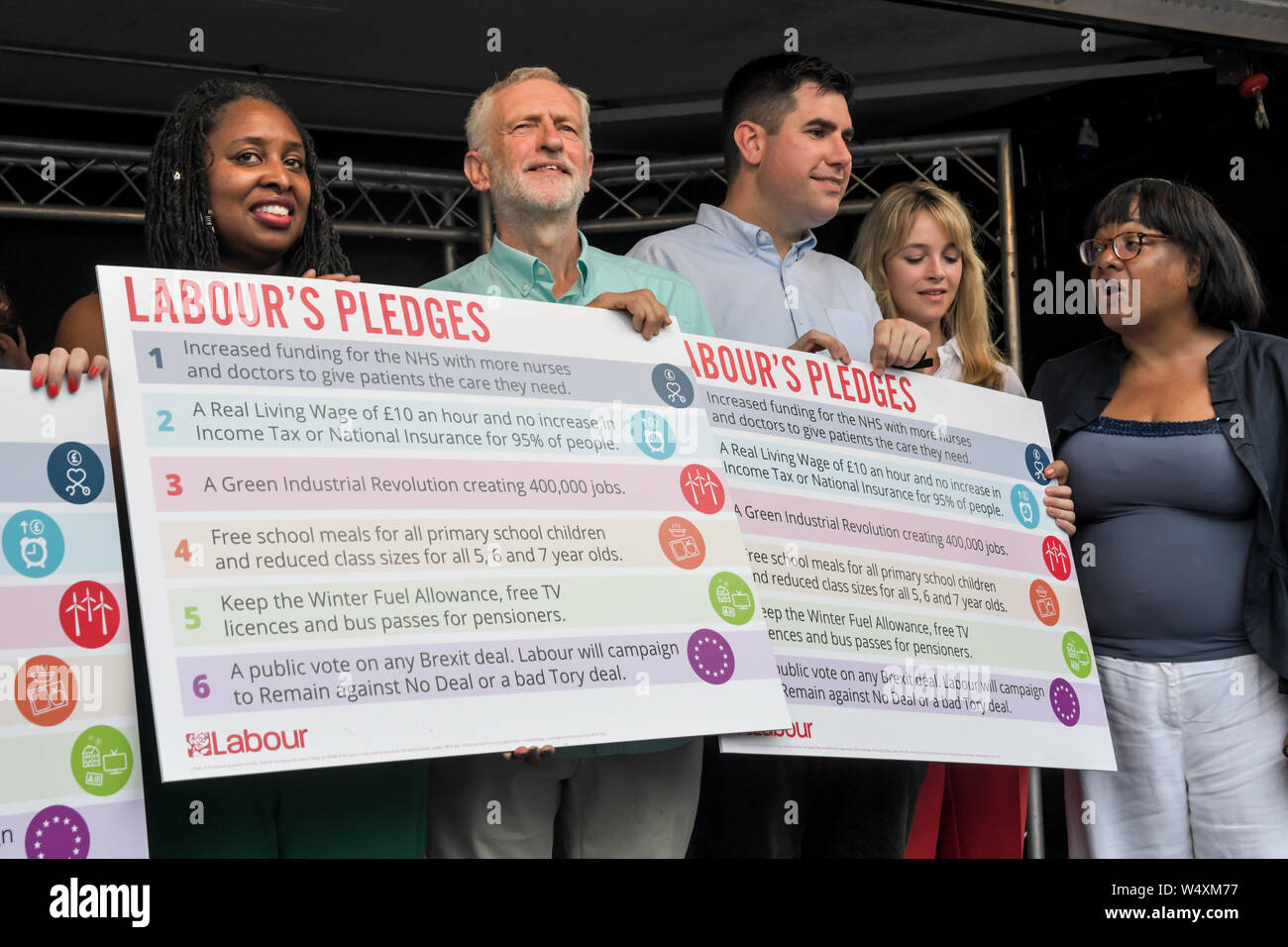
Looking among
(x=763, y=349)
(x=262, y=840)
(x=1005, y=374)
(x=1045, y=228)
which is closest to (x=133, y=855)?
(x=262, y=840)

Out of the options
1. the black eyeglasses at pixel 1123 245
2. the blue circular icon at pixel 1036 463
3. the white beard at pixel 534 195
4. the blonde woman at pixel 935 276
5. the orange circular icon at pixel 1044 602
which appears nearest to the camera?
the white beard at pixel 534 195

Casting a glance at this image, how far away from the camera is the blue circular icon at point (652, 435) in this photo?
2330 millimetres

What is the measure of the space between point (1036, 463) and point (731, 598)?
871 millimetres

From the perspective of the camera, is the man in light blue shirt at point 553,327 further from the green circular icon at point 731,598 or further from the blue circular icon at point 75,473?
the blue circular icon at point 75,473

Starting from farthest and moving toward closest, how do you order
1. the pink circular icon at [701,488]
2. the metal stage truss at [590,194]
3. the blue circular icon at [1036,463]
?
the metal stage truss at [590,194] → the blue circular icon at [1036,463] → the pink circular icon at [701,488]

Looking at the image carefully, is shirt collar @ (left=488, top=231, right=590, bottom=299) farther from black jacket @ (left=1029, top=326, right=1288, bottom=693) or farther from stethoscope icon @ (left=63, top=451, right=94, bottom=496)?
black jacket @ (left=1029, top=326, right=1288, bottom=693)

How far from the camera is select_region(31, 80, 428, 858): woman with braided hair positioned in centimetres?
205

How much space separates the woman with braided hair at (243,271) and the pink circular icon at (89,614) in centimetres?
14

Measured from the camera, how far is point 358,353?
7.06ft

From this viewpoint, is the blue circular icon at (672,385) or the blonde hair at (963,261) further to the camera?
the blonde hair at (963,261)

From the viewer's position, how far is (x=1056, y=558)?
107 inches

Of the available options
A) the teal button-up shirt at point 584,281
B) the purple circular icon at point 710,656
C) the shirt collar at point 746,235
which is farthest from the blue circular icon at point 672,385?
the shirt collar at point 746,235

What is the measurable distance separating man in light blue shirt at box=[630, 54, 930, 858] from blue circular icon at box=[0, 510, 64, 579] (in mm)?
1260
